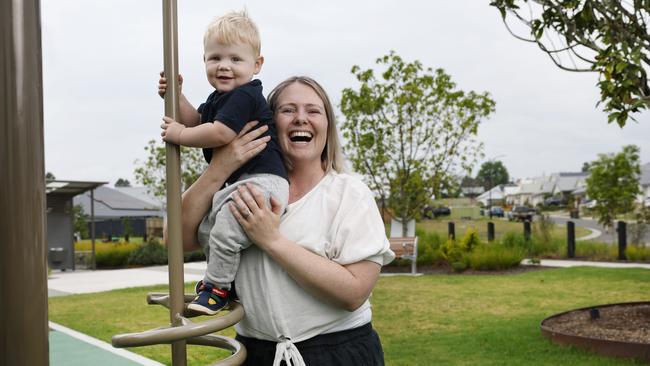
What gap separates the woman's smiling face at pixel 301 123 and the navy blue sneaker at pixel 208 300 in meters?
0.51

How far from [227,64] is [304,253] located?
657mm

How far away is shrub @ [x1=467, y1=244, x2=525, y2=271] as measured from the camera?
47.7ft

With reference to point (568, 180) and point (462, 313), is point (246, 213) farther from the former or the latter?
point (568, 180)

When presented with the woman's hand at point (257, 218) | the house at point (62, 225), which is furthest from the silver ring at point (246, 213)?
the house at point (62, 225)

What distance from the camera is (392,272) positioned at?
15.0 metres

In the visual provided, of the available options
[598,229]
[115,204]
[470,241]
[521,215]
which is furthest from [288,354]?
[521,215]

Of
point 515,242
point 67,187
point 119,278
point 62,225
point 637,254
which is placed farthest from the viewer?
point 62,225

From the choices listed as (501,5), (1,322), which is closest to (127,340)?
(1,322)

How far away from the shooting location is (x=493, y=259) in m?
14.6

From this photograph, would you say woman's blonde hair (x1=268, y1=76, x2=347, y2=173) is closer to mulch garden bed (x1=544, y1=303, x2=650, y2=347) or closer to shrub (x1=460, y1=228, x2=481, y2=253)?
mulch garden bed (x1=544, y1=303, x2=650, y2=347)

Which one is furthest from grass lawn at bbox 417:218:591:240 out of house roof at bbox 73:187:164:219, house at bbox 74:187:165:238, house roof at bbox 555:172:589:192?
house roof at bbox 555:172:589:192

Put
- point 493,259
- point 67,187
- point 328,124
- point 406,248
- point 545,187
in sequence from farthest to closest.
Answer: point 545,187 → point 67,187 → point 493,259 → point 406,248 → point 328,124

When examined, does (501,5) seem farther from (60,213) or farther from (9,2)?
(60,213)

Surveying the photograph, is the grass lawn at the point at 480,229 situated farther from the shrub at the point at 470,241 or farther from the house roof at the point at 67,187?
the house roof at the point at 67,187
